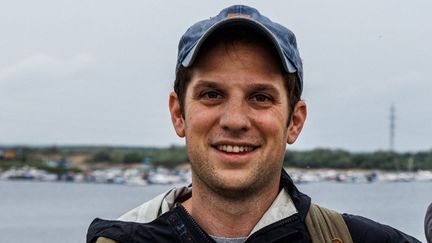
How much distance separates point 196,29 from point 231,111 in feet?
1.24

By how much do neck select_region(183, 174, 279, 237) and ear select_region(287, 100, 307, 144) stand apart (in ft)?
0.60

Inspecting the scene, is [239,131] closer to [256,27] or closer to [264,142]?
[264,142]

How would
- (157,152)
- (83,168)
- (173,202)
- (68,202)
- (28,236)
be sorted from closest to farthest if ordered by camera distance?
(173,202)
(28,236)
(68,202)
(157,152)
(83,168)

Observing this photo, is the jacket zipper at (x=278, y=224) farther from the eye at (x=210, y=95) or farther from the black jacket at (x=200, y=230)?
the eye at (x=210, y=95)

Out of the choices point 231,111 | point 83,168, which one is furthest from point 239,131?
point 83,168

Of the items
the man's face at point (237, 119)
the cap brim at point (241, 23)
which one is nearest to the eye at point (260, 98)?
the man's face at point (237, 119)

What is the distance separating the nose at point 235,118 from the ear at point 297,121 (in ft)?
0.85

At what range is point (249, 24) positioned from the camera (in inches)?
144

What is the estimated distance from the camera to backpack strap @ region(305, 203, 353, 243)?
373 cm

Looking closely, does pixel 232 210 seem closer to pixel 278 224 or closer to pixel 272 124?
pixel 278 224

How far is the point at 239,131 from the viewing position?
3.63 meters

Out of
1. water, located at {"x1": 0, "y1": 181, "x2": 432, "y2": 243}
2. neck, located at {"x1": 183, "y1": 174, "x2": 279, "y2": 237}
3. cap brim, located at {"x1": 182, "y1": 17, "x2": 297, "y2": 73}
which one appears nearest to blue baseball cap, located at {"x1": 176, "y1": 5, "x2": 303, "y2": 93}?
cap brim, located at {"x1": 182, "y1": 17, "x2": 297, "y2": 73}

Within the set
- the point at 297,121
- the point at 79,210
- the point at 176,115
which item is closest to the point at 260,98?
the point at 297,121

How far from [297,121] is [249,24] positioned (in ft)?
1.52
